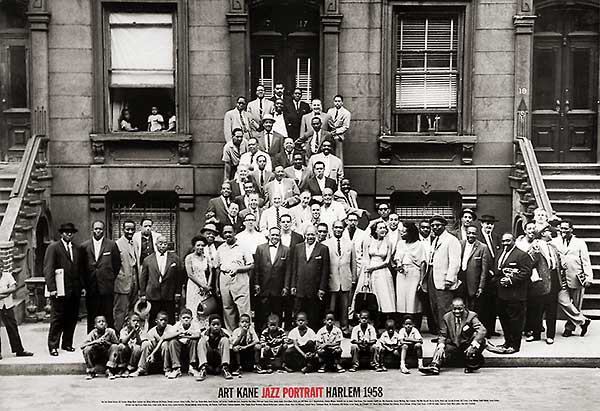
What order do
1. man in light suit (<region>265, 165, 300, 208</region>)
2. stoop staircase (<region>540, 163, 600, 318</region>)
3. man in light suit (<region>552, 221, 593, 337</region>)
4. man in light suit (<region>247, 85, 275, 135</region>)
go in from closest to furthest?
man in light suit (<region>552, 221, 593, 337</region>) → man in light suit (<region>265, 165, 300, 208</region>) → stoop staircase (<region>540, 163, 600, 318</region>) → man in light suit (<region>247, 85, 275, 135</region>)

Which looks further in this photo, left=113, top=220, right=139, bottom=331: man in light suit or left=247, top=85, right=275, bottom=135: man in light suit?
left=247, top=85, right=275, bottom=135: man in light suit

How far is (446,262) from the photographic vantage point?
12953mm

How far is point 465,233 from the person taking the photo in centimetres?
1336

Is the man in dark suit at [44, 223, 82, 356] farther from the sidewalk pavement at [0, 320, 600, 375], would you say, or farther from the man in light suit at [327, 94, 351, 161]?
the man in light suit at [327, 94, 351, 161]

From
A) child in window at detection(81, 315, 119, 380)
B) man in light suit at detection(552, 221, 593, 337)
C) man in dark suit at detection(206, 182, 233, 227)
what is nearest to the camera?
child in window at detection(81, 315, 119, 380)

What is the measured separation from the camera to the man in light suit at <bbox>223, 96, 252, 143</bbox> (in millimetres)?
16406

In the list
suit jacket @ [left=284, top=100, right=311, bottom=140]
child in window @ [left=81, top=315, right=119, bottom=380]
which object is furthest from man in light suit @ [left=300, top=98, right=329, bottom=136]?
child in window @ [left=81, top=315, right=119, bottom=380]

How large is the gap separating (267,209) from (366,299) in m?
2.20

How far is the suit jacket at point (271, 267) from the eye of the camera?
42.8ft

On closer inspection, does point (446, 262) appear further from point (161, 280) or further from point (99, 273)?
point (99, 273)

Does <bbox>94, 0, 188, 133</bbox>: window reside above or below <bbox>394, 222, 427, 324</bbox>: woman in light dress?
above

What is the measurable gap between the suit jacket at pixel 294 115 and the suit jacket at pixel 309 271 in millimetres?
4426

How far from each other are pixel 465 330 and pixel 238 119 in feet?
21.4

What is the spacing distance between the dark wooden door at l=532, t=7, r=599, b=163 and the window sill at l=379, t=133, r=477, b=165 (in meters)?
1.76
